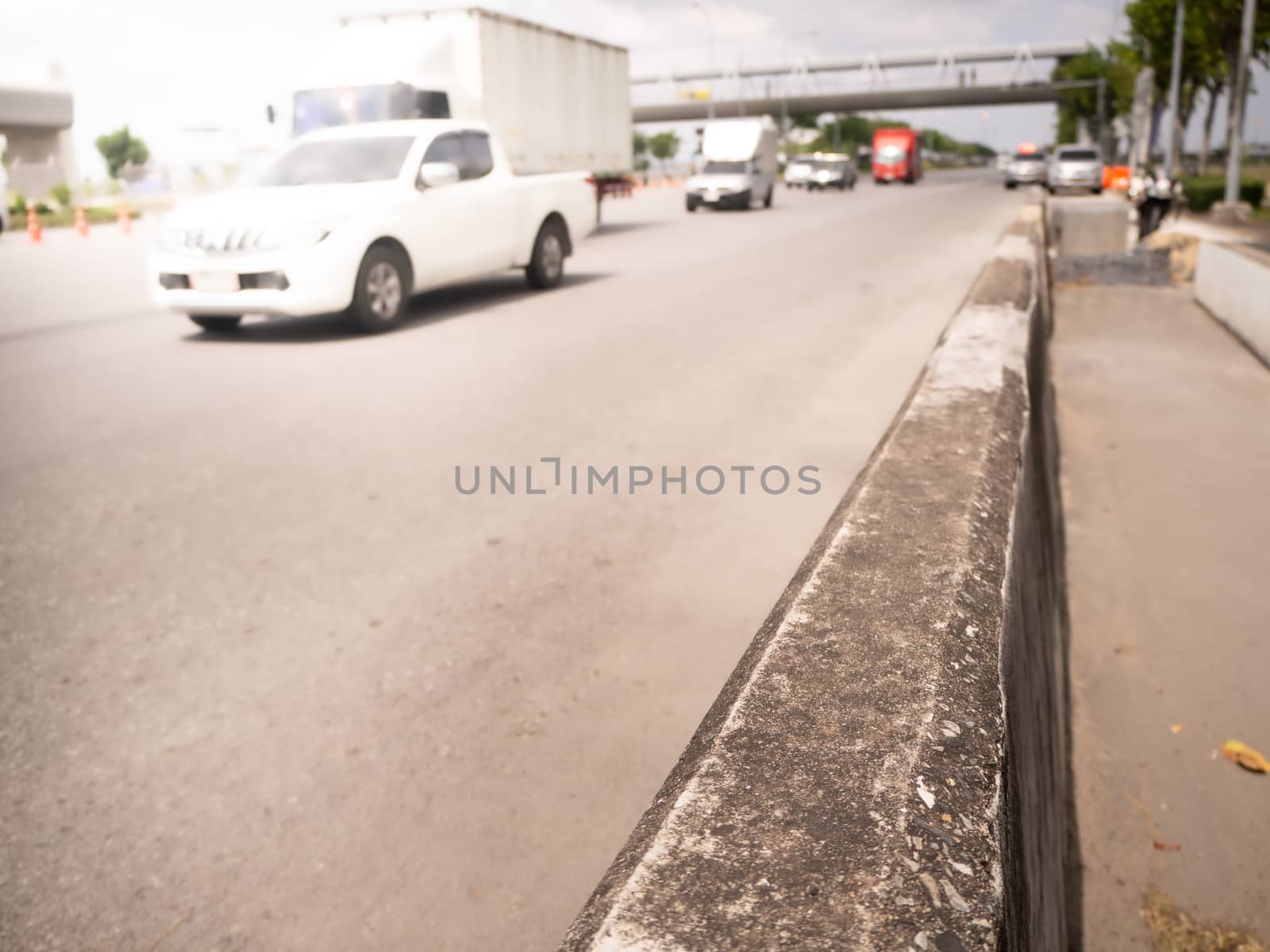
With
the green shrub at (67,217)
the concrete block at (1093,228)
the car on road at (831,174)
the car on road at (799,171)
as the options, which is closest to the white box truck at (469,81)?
the concrete block at (1093,228)

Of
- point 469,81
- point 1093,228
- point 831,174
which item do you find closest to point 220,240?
point 469,81

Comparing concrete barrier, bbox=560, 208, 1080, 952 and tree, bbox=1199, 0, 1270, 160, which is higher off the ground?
tree, bbox=1199, 0, 1270, 160

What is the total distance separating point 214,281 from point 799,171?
160 feet

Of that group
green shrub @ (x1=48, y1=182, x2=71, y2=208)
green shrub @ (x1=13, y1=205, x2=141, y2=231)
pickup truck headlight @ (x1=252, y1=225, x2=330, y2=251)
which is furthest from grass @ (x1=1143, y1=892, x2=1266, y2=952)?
green shrub @ (x1=48, y1=182, x2=71, y2=208)

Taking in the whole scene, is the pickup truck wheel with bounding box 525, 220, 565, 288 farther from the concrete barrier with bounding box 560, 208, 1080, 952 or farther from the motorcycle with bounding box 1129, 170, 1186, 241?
the motorcycle with bounding box 1129, 170, 1186, 241

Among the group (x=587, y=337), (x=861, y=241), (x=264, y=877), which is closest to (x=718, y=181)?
(x=861, y=241)

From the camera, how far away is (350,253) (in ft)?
29.7

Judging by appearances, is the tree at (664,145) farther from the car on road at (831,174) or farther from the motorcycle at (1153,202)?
the motorcycle at (1153,202)

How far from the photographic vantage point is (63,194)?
35375mm

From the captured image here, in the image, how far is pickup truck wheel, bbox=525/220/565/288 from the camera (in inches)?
475

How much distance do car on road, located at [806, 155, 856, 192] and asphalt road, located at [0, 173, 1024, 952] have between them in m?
45.7

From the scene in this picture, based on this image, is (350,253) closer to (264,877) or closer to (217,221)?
(217,221)

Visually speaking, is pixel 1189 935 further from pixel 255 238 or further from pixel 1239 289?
pixel 1239 289

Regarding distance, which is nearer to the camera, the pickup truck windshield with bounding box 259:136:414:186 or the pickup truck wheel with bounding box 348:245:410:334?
the pickup truck wheel with bounding box 348:245:410:334
